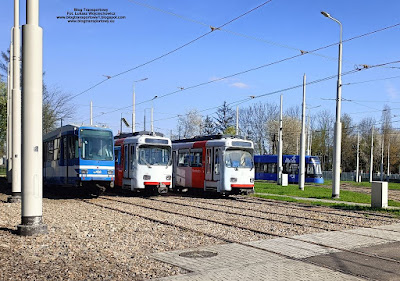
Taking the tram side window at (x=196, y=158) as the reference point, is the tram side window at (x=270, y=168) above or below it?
below

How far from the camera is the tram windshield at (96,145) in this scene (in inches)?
810

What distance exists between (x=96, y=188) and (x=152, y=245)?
39.6 feet

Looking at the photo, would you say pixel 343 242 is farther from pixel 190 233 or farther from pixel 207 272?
pixel 207 272

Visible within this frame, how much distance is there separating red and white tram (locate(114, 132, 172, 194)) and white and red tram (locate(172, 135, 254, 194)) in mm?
1863

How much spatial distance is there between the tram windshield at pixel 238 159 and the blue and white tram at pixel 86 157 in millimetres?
5562

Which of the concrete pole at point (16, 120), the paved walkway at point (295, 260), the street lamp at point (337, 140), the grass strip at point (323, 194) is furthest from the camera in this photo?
the street lamp at point (337, 140)

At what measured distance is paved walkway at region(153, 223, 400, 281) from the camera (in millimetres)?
7223

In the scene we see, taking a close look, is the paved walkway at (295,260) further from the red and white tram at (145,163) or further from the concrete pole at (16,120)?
the red and white tram at (145,163)

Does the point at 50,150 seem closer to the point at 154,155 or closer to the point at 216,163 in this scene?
the point at 154,155

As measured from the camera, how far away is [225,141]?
2317 centimetres

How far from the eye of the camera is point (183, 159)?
26672 millimetres

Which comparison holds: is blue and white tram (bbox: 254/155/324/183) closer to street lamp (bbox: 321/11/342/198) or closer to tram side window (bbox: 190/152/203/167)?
street lamp (bbox: 321/11/342/198)

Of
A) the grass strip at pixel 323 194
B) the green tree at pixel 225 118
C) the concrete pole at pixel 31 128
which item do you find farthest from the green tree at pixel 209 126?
the concrete pole at pixel 31 128

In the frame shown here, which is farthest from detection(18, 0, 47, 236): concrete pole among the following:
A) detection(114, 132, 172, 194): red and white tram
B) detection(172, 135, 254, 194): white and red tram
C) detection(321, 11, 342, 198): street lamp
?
detection(321, 11, 342, 198): street lamp
